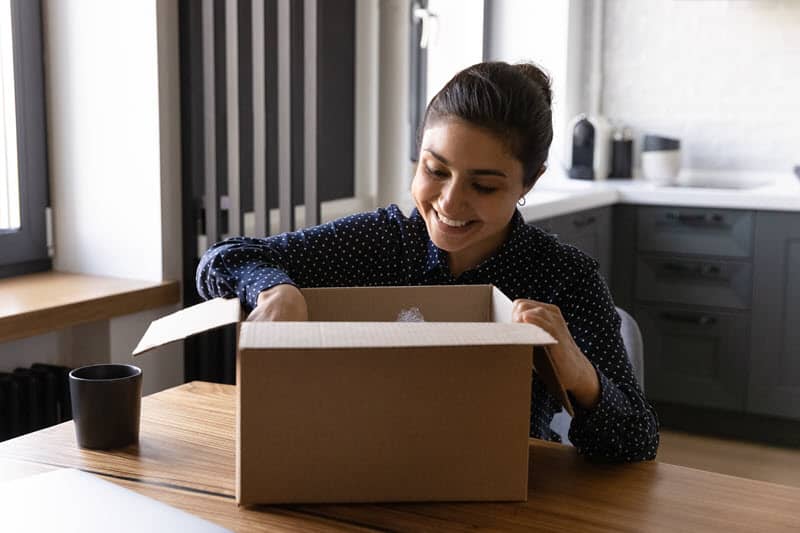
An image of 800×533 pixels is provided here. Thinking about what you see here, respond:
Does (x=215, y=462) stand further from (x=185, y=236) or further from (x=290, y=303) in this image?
(x=185, y=236)

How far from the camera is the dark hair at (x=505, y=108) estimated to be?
A: 135cm

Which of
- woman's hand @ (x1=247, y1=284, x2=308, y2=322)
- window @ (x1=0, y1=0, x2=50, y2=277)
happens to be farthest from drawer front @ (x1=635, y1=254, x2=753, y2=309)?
woman's hand @ (x1=247, y1=284, x2=308, y2=322)

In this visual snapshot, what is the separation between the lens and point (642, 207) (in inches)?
147

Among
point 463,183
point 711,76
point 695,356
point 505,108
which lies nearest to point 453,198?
point 463,183

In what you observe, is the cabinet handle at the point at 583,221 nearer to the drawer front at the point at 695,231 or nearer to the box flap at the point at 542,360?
the drawer front at the point at 695,231

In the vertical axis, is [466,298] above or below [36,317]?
above

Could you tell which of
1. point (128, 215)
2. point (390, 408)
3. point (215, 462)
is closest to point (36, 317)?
point (128, 215)

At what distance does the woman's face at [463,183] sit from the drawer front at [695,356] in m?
2.48

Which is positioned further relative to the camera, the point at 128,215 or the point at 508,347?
the point at 128,215

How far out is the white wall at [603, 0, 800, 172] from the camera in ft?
13.3

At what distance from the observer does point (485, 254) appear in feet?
4.93

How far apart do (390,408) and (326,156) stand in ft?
6.75

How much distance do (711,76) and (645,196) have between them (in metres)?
0.79

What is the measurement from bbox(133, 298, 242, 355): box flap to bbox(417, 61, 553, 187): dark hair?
0.43 meters
